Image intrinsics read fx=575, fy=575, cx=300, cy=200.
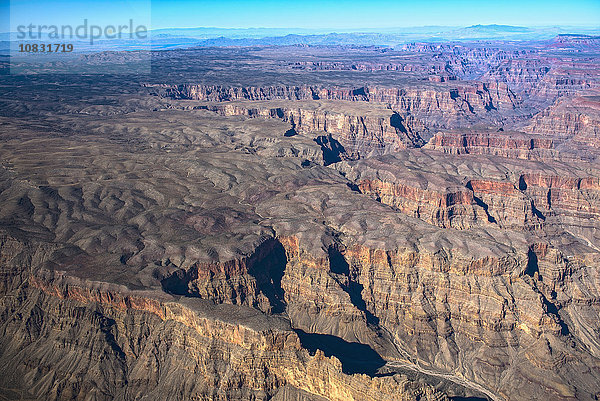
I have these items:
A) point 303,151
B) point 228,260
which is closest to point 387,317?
point 228,260

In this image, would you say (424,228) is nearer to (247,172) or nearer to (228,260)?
(228,260)

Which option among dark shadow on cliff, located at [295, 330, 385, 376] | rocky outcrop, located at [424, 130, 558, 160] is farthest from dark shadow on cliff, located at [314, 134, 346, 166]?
dark shadow on cliff, located at [295, 330, 385, 376]

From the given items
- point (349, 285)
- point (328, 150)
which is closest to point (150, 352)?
point (349, 285)

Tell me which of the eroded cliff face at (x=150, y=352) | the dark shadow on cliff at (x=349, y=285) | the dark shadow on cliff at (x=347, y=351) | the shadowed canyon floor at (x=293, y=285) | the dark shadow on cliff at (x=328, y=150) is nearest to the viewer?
the eroded cliff face at (x=150, y=352)

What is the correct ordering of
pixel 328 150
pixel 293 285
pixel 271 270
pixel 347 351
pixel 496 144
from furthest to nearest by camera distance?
1. pixel 328 150
2. pixel 496 144
3. pixel 271 270
4. pixel 293 285
5. pixel 347 351

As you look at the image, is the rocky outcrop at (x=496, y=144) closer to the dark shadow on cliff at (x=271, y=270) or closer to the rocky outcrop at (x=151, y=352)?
the dark shadow on cliff at (x=271, y=270)

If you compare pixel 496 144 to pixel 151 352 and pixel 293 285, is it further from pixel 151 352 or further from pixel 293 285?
pixel 151 352

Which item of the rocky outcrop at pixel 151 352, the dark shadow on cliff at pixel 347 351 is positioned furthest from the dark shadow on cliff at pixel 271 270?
the rocky outcrop at pixel 151 352

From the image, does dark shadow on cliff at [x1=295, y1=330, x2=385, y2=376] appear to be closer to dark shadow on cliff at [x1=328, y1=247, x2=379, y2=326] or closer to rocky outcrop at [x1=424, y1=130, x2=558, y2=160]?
dark shadow on cliff at [x1=328, y1=247, x2=379, y2=326]

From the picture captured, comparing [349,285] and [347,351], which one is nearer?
[347,351]

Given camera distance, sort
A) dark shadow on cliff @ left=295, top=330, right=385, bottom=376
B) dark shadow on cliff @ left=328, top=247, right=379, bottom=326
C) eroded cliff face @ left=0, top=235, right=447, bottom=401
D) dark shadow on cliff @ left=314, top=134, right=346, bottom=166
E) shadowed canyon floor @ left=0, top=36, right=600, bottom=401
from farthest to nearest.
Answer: dark shadow on cliff @ left=314, top=134, right=346, bottom=166
dark shadow on cliff @ left=328, top=247, right=379, bottom=326
dark shadow on cliff @ left=295, top=330, right=385, bottom=376
shadowed canyon floor @ left=0, top=36, right=600, bottom=401
eroded cliff face @ left=0, top=235, right=447, bottom=401
